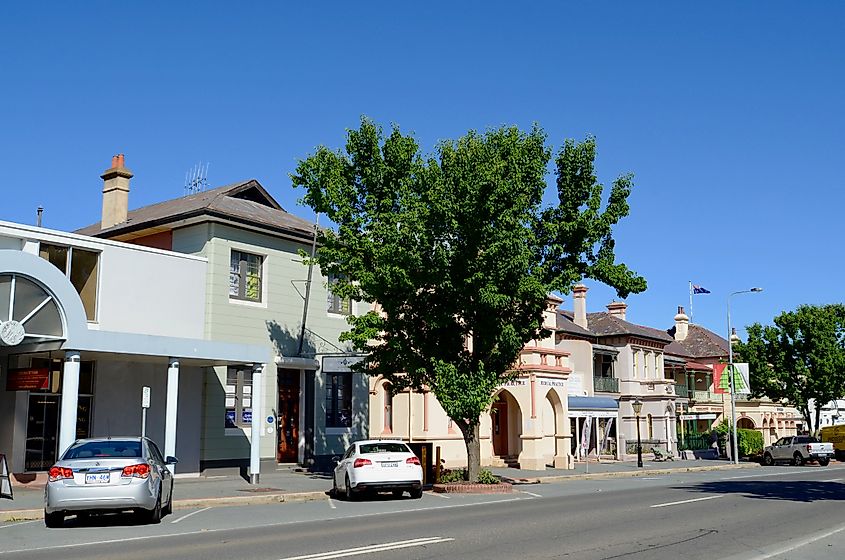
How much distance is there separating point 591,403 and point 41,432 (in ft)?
94.0

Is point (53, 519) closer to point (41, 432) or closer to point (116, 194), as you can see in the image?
point (41, 432)

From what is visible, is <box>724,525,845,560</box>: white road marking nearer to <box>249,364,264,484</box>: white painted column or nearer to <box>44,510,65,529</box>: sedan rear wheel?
<box>44,510,65,529</box>: sedan rear wheel

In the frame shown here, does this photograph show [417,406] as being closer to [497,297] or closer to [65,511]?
[497,297]

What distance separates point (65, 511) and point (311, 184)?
1393cm

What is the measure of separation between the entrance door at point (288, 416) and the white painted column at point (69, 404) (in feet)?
30.4

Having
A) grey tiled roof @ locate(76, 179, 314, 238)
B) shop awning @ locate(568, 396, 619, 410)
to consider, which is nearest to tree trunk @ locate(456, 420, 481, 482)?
grey tiled roof @ locate(76, 179, 314, 238)

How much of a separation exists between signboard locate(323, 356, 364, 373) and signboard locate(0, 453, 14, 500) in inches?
428

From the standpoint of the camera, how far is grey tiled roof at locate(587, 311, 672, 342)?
54.7 metres

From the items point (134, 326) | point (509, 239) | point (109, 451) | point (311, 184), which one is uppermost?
point (311, 184)

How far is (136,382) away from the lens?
25.3 m

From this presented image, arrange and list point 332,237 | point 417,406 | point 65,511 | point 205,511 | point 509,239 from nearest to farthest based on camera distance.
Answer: point 65,511 < point 205,511 < point 509,239 < point 332,237 < point 417,406

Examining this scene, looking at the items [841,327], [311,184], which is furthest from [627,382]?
[311,184]

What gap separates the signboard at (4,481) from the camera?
62.4 feet

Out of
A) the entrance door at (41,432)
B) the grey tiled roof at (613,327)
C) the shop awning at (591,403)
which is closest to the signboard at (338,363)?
the entrance door at (41,432)
